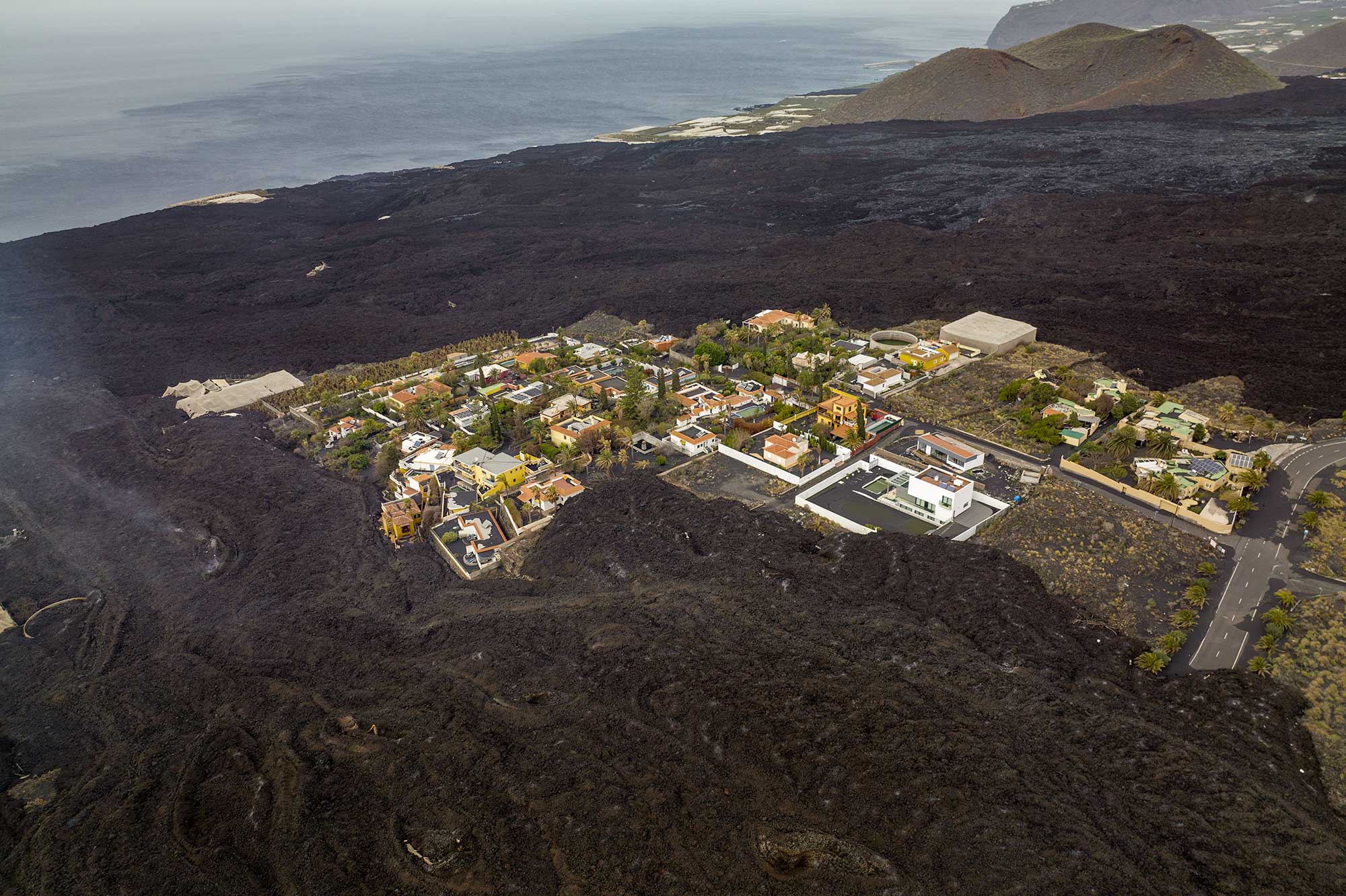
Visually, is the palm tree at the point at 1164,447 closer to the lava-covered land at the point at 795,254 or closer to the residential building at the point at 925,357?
the lava-covered land at the point at 795,254

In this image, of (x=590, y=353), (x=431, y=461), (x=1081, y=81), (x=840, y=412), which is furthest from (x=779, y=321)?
(x=1081, y=81)

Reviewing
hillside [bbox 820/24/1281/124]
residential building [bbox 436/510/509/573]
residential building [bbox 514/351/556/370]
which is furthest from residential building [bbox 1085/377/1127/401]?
hillside [bbox 820/24/1281/124]

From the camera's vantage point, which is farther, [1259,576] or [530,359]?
[530,359]

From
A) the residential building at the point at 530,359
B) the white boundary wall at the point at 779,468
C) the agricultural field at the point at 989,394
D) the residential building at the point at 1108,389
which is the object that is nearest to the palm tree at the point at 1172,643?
the agricultural field at the point at 989,394

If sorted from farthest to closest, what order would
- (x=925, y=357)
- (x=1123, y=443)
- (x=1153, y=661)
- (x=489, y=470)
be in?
(x=925, y=357)
(x=489, y=470)
(x=1123, y=443)
(x=1153, y=661)

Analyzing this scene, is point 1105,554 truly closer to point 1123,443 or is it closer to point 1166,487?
point 1166,487

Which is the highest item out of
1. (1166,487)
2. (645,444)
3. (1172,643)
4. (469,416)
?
(1166,487)
